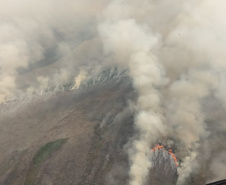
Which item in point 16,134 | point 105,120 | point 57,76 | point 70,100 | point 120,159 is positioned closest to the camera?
point 120,159

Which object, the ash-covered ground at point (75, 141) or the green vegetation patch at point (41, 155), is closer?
the ash-covered ground at point (75, 141)

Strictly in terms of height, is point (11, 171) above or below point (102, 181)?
above

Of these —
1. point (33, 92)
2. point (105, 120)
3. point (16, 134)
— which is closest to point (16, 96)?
point (33, 92)

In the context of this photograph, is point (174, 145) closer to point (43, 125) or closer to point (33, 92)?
point (43, 125)

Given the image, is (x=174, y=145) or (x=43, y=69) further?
(x=43, y=69)

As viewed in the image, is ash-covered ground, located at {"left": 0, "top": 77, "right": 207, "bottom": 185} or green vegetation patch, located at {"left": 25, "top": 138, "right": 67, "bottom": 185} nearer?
ash-covered ground, located at {"left": 0, "top": 77, "right": 207, "bottom": 185}

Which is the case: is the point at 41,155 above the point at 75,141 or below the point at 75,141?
below

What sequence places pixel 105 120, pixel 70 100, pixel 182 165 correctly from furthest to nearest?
pixel 70 100 < pixel 105 120 < pixel 182 165

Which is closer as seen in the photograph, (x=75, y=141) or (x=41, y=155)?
(x=41, y=155)
